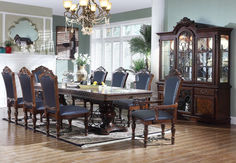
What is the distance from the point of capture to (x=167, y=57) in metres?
7.20

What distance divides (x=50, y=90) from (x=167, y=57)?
318cm

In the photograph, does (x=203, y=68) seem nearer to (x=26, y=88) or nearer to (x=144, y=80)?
(x=144, y=80)

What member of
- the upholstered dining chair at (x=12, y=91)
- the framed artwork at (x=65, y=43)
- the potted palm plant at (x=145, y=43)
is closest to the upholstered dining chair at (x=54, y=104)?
the upholstered dining chair at (x=12, y=91)

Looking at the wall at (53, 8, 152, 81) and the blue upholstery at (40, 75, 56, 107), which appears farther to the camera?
the wall at (53, 8, 152, 81)

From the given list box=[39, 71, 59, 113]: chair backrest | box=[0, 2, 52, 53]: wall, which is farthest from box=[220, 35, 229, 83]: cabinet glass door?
box=[0, 2, 52, 53]: wall

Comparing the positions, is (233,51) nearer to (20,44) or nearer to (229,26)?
(229,26)

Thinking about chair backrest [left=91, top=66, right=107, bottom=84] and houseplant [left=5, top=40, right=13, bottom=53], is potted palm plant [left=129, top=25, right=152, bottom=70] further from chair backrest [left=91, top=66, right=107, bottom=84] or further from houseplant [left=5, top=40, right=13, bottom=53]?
houseplant [left=5, top=40, right=13, bottom=53]

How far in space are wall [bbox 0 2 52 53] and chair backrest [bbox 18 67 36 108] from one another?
358 cm

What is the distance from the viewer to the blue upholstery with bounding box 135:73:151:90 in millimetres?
6093

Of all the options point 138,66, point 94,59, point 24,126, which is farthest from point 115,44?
point 24,126

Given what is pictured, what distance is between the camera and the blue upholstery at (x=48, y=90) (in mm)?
4742

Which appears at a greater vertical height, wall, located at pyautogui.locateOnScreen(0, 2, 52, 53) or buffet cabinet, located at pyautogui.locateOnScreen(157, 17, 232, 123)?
wall, located at pyautogui.locateOnScreen(0, 2, 52, 53)

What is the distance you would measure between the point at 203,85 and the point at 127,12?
458 centimetres

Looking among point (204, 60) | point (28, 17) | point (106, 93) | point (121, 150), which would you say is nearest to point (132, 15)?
point (28, 17)
